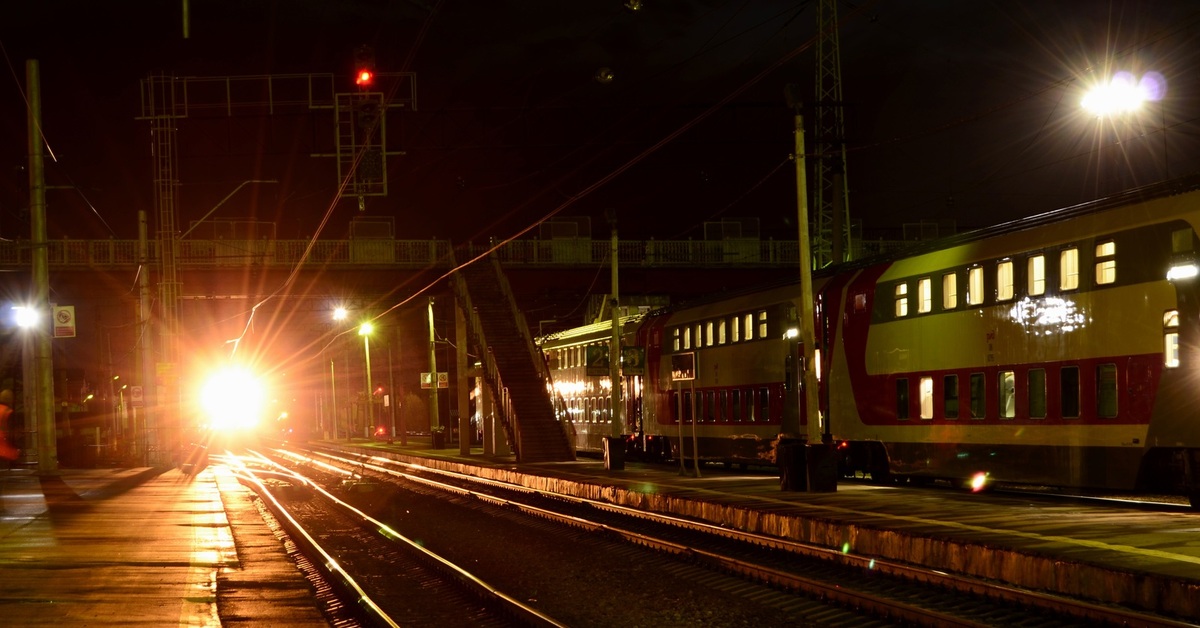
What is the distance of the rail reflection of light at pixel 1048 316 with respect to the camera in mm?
19844

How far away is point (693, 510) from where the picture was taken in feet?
77.3

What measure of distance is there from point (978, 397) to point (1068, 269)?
3.14 m

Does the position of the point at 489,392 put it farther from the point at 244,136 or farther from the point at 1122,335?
the point at 1122,335

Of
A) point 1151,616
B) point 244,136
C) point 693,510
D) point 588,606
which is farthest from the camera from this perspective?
point 244,136

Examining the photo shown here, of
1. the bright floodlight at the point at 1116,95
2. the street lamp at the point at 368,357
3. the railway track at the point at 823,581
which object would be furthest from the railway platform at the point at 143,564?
the street lamp at the point at 368,357

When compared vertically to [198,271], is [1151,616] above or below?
below

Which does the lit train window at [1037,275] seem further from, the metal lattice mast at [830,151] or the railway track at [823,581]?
the metal lattice mast at [830,151]

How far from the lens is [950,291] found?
23.4 m

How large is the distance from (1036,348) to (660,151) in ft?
109

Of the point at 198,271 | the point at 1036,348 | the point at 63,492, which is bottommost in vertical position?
the point at 63,492

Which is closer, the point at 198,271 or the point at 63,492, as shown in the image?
the point at 63,492

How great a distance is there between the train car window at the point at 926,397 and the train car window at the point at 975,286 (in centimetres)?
181

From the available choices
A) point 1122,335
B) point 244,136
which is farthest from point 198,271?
point 1122,335

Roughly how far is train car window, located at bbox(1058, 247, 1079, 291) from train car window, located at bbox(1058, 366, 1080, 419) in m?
1.22
